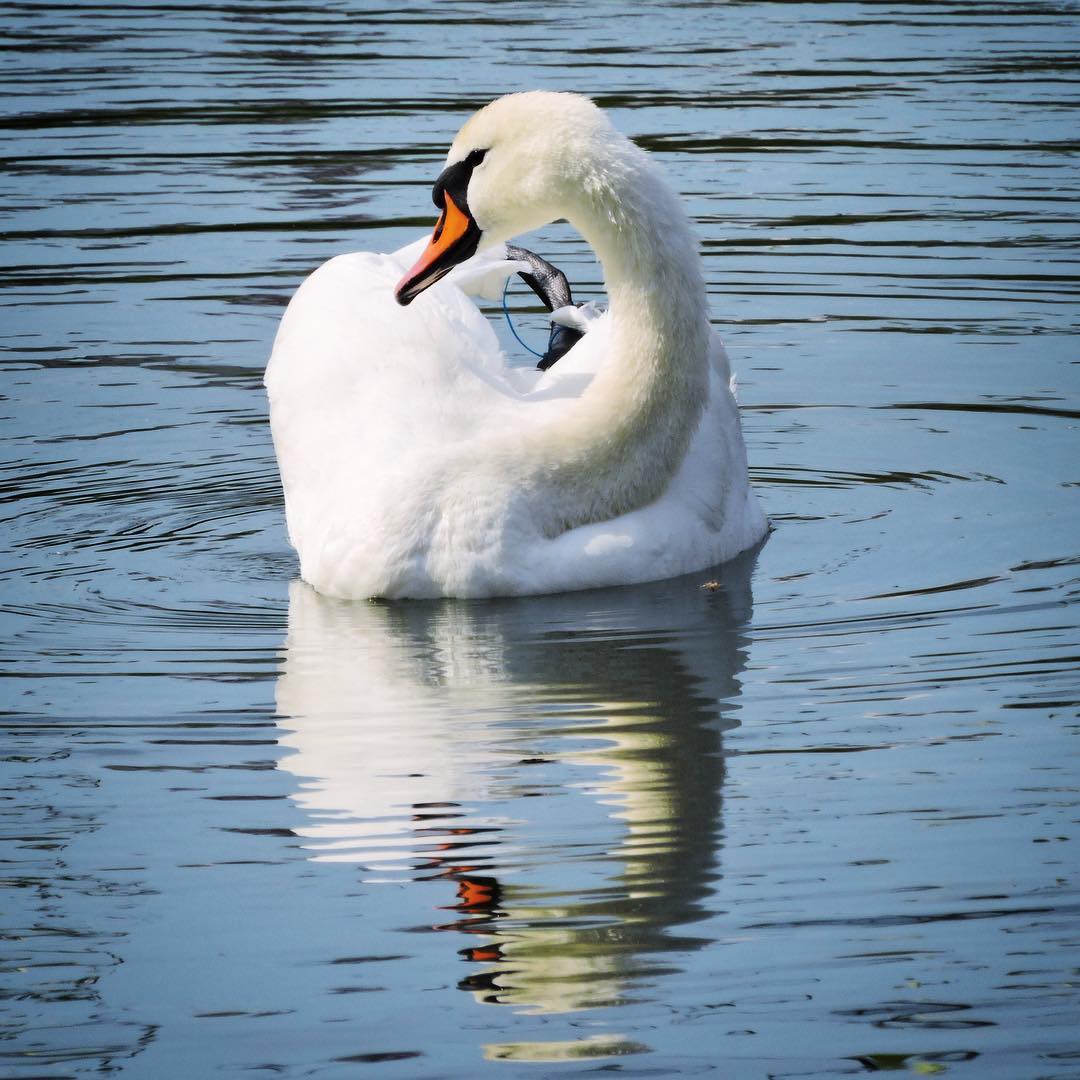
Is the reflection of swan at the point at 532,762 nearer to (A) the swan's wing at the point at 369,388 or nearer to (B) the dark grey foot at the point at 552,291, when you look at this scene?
(A) the swan's wing at the point at 369,388

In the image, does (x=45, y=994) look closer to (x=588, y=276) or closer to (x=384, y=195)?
(x=588, y=276)

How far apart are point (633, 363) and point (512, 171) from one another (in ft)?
2.36

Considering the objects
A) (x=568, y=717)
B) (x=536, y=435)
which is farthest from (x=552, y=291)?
(x=568, y=717)

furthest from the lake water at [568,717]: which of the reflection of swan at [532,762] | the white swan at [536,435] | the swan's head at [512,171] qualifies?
the swan's head at [512,171]

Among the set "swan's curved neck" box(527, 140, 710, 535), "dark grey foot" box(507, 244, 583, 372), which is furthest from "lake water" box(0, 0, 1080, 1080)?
"dark grey foot" box(507, 244, 583, 372)

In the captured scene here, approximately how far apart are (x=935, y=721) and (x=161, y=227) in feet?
28.5

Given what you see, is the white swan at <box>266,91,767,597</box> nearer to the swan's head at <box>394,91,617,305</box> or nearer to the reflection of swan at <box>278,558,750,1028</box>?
the swan's head at <box>394,91,617,305</box>

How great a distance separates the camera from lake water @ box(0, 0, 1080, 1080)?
167 inches

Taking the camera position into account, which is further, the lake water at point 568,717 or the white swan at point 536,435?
the white swan at point 536,435

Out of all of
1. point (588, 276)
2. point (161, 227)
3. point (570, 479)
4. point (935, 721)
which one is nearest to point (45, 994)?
point (935, 721)

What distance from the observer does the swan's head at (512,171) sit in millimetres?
7066

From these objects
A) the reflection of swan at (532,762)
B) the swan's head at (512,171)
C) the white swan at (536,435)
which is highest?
the swan's head at (512,171)

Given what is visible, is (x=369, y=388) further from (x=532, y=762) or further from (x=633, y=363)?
(x=532, y=762)

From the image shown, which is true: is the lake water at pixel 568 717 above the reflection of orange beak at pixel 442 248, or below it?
below
